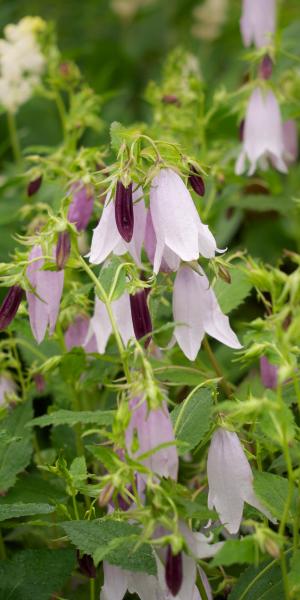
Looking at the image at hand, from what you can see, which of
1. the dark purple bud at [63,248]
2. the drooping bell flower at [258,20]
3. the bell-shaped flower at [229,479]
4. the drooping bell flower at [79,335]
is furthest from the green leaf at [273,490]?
the drooping bell flower at [258,20]

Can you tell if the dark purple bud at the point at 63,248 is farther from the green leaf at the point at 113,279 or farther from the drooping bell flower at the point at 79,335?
the drooping bell flower at the point at 79,335

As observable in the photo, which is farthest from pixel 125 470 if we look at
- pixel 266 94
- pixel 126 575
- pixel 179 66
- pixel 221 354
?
pixel 179 66

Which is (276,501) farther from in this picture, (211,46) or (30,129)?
(211,46)

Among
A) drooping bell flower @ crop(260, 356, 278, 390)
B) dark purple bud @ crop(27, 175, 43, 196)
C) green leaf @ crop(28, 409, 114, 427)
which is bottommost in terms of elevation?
drooping bell flower @ crop(260, 356, 278, 390)

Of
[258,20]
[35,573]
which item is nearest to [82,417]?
[35,573]

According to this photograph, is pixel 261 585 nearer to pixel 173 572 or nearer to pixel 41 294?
pixel 173 572

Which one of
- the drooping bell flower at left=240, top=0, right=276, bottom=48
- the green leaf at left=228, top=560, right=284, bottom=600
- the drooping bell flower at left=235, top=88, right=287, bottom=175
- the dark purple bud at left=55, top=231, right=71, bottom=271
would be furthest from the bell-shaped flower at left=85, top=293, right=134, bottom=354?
the drooping bell flower at left=240, top=0, right=276, bottom=48

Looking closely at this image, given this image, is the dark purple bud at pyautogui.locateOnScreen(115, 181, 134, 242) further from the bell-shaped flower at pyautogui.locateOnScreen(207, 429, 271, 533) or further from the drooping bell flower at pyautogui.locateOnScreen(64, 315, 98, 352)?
the drooping bell flower at pyautogui.locateOnScreen(64, 315, 98, 352)
